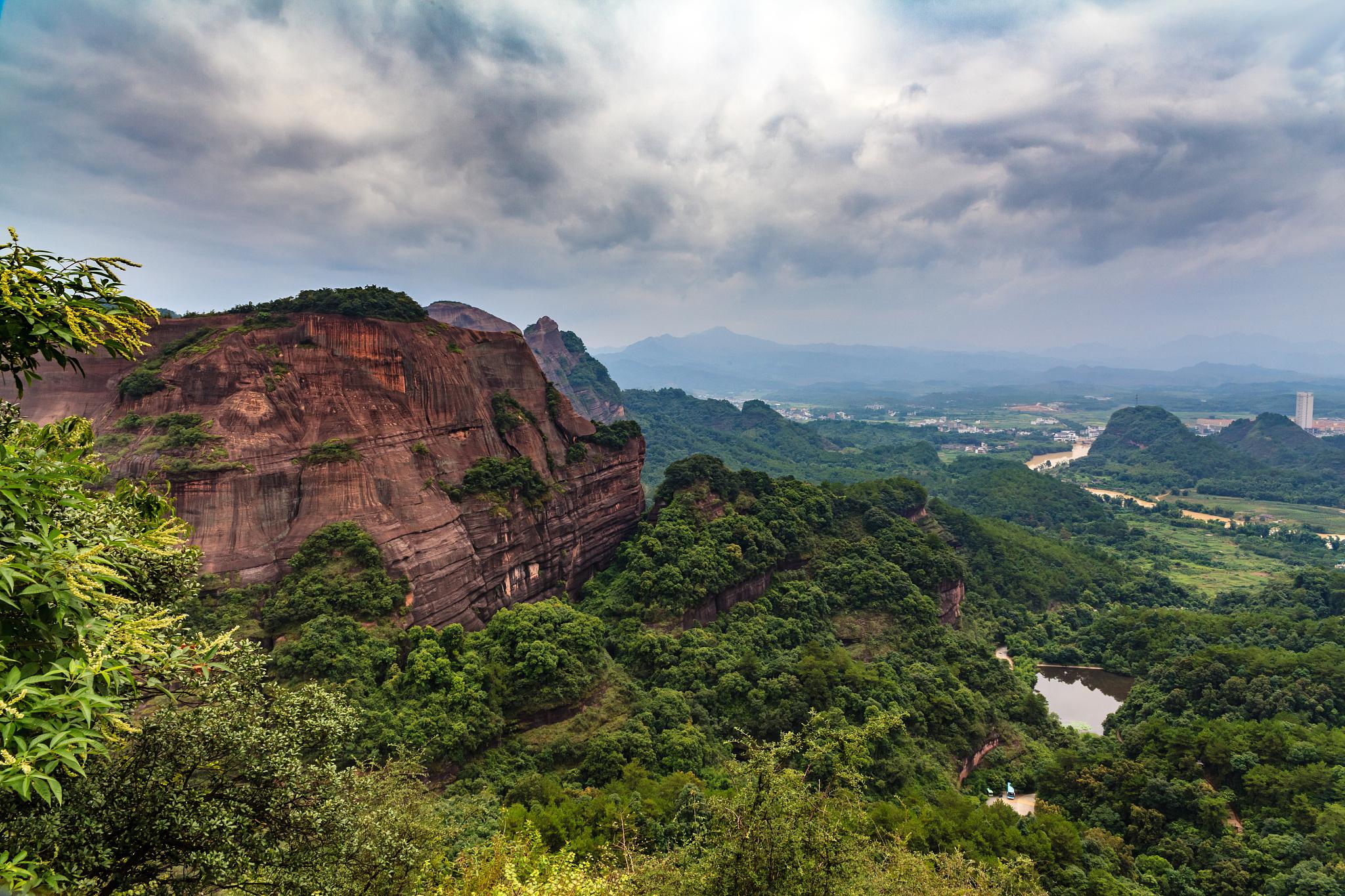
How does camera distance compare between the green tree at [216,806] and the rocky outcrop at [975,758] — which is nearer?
the green tree at [216,806]

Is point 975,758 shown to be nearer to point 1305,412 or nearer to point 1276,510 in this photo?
point 1276,510

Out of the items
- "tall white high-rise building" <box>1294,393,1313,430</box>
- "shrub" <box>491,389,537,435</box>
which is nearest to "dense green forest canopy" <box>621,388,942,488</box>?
"shrub" <box>491,389,537,435</box>

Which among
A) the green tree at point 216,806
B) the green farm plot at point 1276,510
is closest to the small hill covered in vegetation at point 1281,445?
the green farm plot at point 1276,510

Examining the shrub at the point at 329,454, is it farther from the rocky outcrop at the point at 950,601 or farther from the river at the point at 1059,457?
the river at the point at 1059,457

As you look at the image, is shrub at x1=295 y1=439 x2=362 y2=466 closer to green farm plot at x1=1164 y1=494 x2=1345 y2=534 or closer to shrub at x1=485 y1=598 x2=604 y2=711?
shrub at x1=485 y1=598 x2=604 y2=711

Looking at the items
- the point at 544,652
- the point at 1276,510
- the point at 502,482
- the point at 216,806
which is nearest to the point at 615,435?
the point at 502,482
